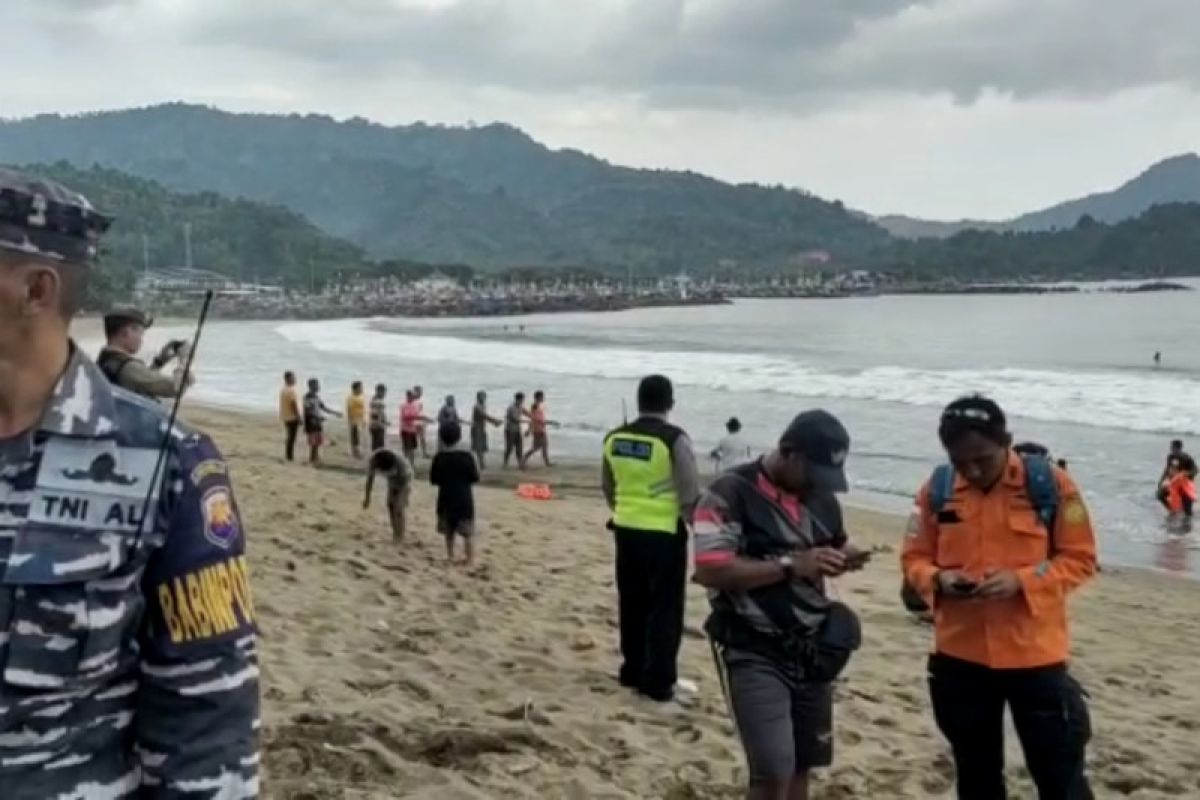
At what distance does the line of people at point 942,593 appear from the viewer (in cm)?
411

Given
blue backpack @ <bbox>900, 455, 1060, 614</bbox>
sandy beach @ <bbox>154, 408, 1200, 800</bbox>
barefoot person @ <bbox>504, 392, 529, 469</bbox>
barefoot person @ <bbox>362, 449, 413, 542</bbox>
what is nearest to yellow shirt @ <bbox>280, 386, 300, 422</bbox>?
barefoot person @ <bbox>504, 392, 529, 469</bbox>

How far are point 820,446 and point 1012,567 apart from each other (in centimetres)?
72

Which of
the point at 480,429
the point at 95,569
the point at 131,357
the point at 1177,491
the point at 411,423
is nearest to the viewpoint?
the point at 95,569

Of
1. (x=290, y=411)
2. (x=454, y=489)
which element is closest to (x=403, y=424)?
(x=290, y=411)

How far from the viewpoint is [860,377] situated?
50125 mm

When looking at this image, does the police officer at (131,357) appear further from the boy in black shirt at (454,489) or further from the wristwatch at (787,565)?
the boy in black shirt at (454,489)

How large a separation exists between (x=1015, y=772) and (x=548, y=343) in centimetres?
7189

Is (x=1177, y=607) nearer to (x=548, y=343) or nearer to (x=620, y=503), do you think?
(x=620, y=503)

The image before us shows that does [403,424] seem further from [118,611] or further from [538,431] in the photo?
[118,611]

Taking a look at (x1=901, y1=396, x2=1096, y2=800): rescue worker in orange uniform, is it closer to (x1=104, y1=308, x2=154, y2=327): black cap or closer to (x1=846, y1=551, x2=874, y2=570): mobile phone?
(x1=846, y1=551, x2=874, y2=570): mobile phone

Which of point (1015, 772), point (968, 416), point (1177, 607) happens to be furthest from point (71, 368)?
point (1177, 607)

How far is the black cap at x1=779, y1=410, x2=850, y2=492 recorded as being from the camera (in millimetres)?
4070

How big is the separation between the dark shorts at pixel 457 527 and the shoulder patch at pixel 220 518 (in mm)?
8782

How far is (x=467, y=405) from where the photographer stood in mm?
36500
